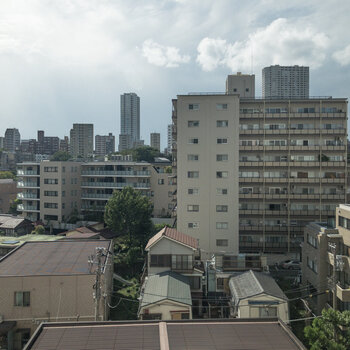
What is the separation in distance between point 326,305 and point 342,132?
1078 inches

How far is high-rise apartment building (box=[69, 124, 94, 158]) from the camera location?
575ft

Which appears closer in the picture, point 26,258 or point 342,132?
point 26,258

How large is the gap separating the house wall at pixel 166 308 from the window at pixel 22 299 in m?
8.83

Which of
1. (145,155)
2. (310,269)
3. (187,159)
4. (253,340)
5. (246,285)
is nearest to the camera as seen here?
(253,340)

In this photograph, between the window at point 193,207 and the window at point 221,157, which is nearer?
the window at point 221,157

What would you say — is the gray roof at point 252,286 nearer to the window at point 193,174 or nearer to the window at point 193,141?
the window at point 193,174

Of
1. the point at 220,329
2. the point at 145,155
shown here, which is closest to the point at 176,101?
the point at 220,329

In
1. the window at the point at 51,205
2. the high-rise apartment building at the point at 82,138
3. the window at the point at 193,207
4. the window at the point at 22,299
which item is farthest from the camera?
the high-rise apartment building at the point at 82,138

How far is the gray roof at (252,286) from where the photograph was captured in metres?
23.6

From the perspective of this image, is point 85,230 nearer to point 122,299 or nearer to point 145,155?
point 122,299

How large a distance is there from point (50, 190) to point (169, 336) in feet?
178

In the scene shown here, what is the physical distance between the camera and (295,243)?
44781 millimetres

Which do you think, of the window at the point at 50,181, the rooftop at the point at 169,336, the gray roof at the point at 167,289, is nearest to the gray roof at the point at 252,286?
the gray roof at the point at 167,289

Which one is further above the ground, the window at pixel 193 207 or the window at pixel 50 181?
the window at pixel 50 181
